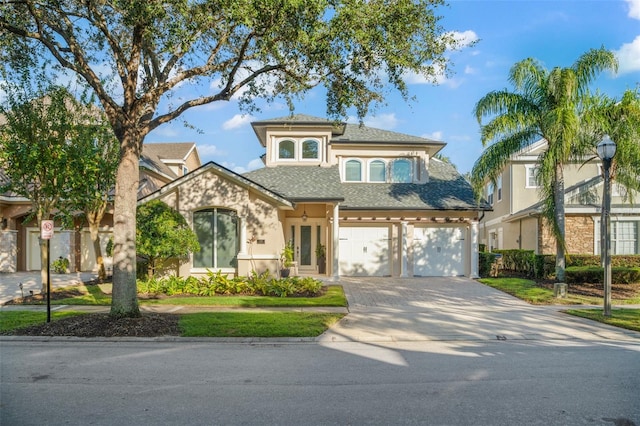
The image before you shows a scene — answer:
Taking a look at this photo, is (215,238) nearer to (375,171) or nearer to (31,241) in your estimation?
(375,171)

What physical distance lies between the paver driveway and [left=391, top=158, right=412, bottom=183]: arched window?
7.35 m

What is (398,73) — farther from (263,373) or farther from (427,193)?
(427,193)

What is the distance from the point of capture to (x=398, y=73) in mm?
11711

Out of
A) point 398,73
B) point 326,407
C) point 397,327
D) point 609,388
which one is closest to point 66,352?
point 326,407

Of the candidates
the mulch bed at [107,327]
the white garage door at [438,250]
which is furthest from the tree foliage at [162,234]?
the white garage door at [438,250]

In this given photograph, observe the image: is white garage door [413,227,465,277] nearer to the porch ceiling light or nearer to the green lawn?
the green lawn

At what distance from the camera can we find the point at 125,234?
10398 mm

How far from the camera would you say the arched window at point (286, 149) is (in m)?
22.3

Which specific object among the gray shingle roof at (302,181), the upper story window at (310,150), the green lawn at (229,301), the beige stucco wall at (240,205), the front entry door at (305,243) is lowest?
the green lawn at (229,301)

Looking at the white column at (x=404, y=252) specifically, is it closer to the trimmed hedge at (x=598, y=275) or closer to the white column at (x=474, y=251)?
the white column at (x=474, y=251)

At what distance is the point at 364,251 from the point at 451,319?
9696 mm

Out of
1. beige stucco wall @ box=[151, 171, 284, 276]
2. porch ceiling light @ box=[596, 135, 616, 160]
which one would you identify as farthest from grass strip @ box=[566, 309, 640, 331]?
beige stucco wall @ box=[151, 171, 284, 276]

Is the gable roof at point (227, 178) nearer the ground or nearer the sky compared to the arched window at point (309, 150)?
nearer the ground

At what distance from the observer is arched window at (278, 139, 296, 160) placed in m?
22.3
